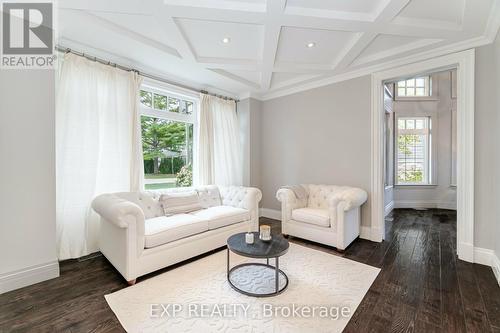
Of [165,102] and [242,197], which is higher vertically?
[165,102]

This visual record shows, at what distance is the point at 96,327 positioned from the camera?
5.65 feet

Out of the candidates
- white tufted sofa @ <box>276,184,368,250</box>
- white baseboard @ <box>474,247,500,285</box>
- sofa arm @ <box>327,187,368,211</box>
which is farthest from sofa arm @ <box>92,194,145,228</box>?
white baseboard @ <box>474,247,500,285</box>

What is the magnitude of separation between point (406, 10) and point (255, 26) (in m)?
1.61

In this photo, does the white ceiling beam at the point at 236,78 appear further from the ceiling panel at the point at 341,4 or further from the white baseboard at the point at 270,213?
the white baseboard at the point at 270,213

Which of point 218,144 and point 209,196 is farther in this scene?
point 218,144

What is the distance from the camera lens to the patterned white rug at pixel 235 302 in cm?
175

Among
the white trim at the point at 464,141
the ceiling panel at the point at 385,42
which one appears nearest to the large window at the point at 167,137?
the ceiling panel at the point at 385,42

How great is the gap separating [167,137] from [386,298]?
3.85 metres

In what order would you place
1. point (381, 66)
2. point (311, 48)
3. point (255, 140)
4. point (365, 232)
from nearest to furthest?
point (311, 48)
point (381, 66)
point (365, 232)
point (255, 140)

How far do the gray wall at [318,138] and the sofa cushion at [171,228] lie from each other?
7.74 ft

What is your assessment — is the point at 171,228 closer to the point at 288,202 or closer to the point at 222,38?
the point at 288,202

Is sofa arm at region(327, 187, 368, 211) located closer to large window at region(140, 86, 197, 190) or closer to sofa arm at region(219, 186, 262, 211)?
sofa arm at region(219, 186, 262, 211)

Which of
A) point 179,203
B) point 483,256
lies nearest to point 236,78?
point 179,203

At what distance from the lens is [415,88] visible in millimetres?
6207
